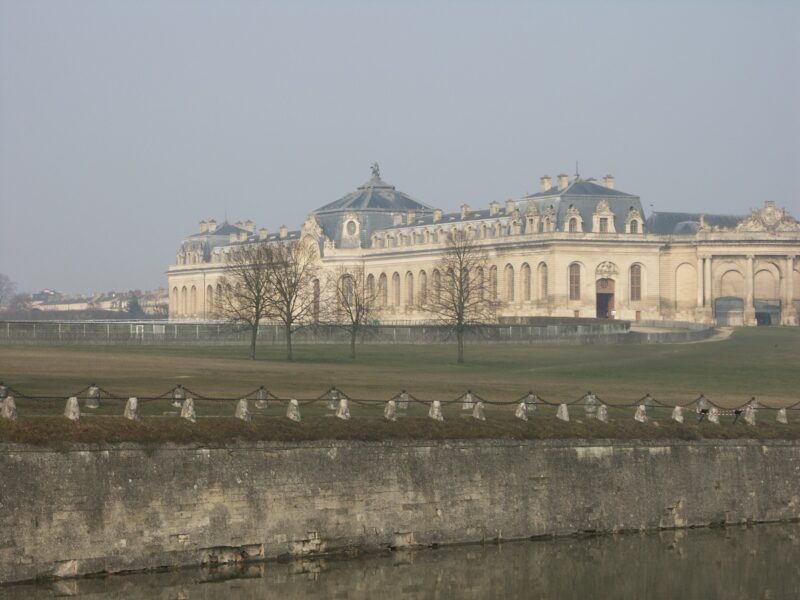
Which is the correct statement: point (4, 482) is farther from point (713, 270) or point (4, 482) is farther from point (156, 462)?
point (713, 270)

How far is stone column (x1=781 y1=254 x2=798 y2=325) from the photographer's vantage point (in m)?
178

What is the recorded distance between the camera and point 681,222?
188625mm

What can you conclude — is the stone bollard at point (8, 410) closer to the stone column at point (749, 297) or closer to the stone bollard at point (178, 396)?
the stone bollard at point (178, 396)

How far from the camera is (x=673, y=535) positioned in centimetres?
6091

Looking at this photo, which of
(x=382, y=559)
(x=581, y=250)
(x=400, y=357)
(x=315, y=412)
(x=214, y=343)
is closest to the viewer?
(x=382, y=559)

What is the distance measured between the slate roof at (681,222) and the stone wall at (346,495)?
122675mm

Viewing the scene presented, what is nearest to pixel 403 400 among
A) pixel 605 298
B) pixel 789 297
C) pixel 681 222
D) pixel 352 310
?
pixel 352 310

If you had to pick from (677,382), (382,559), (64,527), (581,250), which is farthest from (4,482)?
(581,250)

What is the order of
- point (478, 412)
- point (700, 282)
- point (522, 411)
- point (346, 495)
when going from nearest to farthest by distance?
point (346, 495), point (478, 412), point (522, 411), point (700, 282)

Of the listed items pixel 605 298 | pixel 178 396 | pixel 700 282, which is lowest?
pixel 178 396

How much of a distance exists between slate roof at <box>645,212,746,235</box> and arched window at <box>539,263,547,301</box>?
47.0 feet

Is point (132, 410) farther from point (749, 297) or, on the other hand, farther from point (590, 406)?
Answer: point (749, 297)

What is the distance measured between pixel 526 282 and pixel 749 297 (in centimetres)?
2154

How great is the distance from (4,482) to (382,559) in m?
11.9
